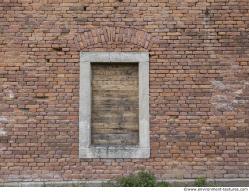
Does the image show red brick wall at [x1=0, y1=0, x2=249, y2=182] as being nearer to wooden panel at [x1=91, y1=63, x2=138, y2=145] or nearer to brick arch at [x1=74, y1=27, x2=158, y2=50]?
brick arch at [x1=74, y1=27, x2=158, y2=50]

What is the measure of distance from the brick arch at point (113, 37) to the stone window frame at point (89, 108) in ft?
0.65

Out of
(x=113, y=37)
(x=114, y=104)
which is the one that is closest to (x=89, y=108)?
(x=114, y=104)

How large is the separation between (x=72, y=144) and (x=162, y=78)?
2.08 m

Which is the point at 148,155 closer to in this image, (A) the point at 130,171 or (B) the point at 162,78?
(A) the point at 130,171

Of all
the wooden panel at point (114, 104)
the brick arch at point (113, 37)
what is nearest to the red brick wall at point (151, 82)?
the brick arch at point (113, 37)

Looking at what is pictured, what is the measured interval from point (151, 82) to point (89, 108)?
1259 millimetres

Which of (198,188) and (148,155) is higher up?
(148,155)

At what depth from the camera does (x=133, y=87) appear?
340 inches

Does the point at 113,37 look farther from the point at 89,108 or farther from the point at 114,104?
the point at 89,108

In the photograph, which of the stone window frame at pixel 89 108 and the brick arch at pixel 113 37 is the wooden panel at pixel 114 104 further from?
the brick arch at pixel 113 37

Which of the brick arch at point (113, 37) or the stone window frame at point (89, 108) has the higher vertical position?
the brick arch at point (113, 37)

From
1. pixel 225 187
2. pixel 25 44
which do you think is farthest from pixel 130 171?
pixel 25 44

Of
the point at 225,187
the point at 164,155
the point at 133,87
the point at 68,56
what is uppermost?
the point at 68,56

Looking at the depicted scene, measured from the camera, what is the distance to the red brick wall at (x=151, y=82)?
8336mm
